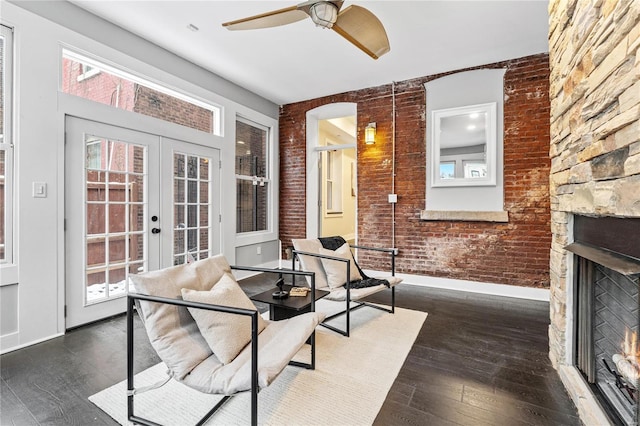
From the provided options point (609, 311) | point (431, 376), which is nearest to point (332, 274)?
point (431, 376)

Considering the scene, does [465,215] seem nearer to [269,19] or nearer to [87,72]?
[269,19]

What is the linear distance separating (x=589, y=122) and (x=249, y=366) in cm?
207

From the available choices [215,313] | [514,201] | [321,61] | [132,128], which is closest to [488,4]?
[321,61]

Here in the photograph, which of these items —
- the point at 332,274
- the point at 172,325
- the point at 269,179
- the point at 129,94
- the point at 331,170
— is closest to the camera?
the point at 172,325

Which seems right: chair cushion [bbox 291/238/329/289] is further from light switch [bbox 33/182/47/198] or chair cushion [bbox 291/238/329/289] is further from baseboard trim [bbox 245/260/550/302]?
light switch [bbox 33/182/47/198]

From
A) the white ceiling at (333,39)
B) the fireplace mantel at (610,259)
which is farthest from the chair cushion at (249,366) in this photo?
the white ceiling at (333,39)

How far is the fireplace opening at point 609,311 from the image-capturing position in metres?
1.33

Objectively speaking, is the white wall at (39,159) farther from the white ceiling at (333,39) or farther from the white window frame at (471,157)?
the white window frame at (471,157)

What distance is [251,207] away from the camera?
5246 mm

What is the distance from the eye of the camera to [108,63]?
10.2ft

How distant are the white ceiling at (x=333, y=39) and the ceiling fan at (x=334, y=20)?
0.61 m

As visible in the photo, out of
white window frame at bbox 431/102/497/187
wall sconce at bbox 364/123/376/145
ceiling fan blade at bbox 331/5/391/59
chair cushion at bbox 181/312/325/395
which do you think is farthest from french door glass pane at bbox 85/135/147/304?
white window frame at bbox 431/102/497/187

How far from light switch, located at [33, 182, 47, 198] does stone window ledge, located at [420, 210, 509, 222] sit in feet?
14.0

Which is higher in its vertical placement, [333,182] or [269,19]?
[269,19]
